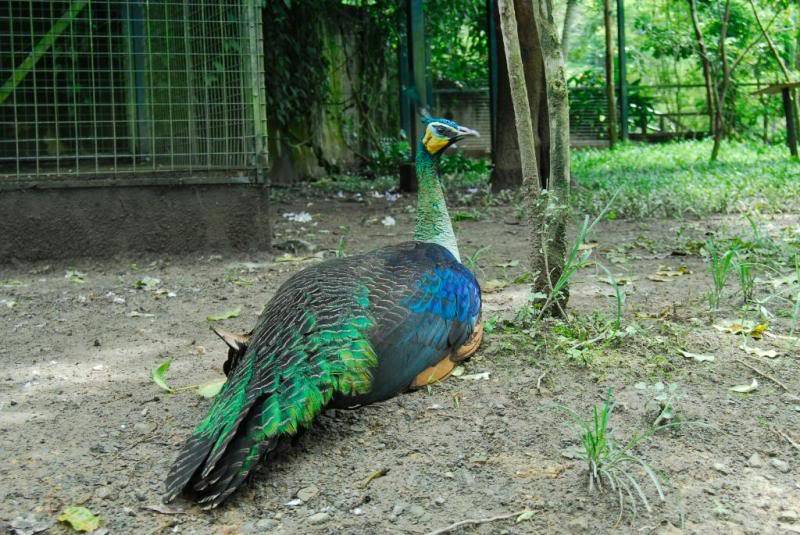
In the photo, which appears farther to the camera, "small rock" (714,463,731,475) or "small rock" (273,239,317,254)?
"small rock" (273,239,317,254)

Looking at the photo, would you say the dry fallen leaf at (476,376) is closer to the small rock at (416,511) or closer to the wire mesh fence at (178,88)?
the small rock at (416,511)

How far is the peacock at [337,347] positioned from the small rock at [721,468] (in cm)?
114

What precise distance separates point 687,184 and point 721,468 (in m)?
6.42

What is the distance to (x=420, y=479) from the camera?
290cm

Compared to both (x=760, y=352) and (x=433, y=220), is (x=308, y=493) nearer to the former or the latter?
(x=433, y=220)

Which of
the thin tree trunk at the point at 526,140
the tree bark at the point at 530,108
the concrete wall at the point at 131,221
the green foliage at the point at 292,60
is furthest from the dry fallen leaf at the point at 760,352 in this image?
the green foliage at the point at 292,60

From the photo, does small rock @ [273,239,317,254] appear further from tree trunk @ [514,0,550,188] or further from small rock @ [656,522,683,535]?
small rock @ [656,522,683,535]

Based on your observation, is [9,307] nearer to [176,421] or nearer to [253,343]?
[176,421]

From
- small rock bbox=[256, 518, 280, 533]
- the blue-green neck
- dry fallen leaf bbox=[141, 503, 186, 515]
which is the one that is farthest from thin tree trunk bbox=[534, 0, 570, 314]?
dry fallen leaf bbox=[141, 503, 186, 515]

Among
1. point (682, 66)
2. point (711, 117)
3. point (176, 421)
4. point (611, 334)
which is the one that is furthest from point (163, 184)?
point (682, 66)

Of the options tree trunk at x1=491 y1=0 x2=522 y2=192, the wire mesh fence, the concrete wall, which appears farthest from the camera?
tree trunk at x1=491 y1=0 x2=522 y2=192

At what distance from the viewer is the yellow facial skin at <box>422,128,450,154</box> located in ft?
14.0

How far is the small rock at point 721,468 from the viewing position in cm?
284

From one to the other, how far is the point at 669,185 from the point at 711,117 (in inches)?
435
